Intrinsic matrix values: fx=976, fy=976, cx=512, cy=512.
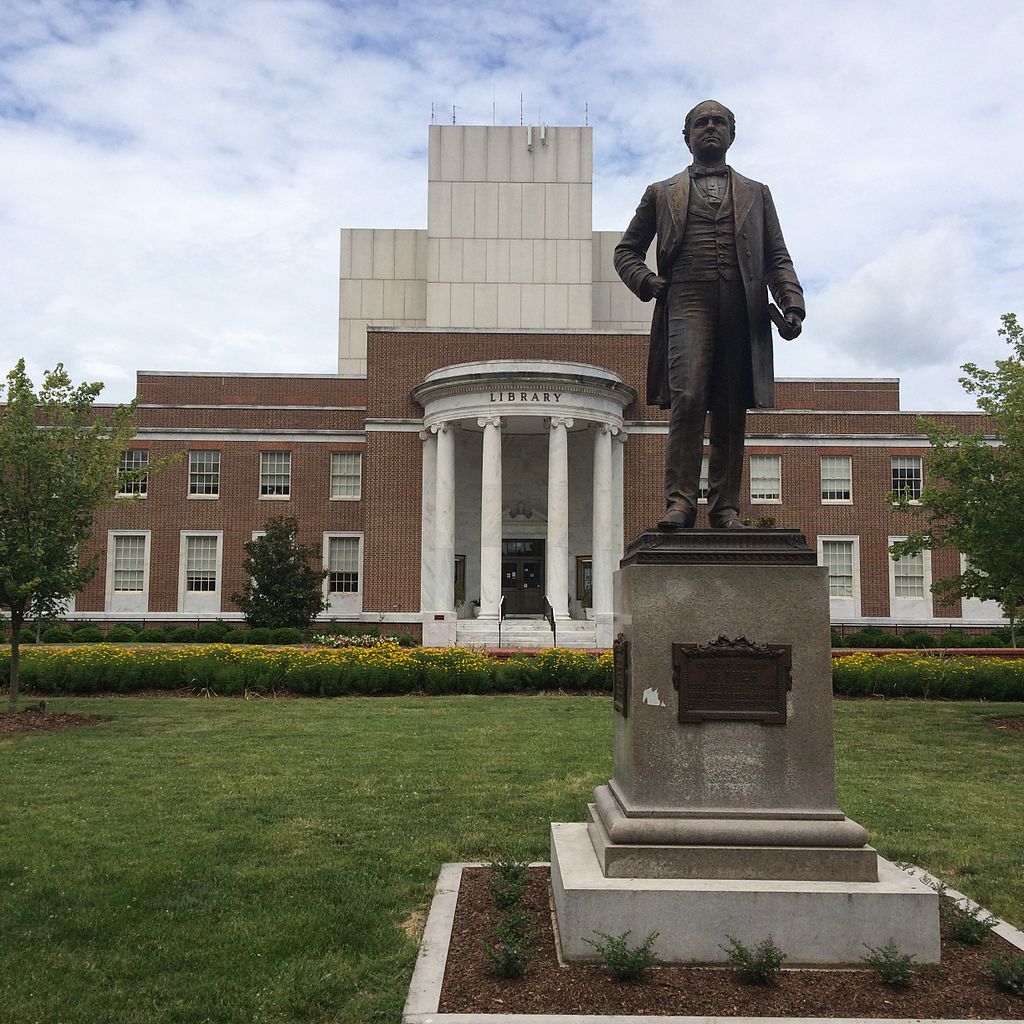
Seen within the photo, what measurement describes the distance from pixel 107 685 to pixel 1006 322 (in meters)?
18.1

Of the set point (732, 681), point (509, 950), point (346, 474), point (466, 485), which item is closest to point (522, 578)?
point (466, 485)

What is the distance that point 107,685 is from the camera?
1972cm

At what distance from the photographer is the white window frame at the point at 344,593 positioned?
38.9 metres

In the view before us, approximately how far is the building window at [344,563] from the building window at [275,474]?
2.80m

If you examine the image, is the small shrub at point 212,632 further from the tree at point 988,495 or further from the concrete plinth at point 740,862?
the concrete plinth at point 740,862

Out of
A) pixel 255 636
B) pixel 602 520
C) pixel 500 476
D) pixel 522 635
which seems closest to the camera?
pixel 522 635

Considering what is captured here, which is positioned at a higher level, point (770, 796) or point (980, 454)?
point (980, 454)

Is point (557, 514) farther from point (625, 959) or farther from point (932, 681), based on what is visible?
point (625, 959)

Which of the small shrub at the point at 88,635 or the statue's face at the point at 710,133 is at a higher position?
the statue's face at the point at 710,133

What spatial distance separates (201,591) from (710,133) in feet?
116

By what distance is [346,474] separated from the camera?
39781mm

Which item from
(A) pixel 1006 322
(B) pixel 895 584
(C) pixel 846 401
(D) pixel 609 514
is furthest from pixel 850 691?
(C) pixel 846 401

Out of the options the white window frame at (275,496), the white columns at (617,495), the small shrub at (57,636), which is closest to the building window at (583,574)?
the white columns at (617,495)

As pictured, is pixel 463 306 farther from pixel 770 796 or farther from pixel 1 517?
pixel 770 796
